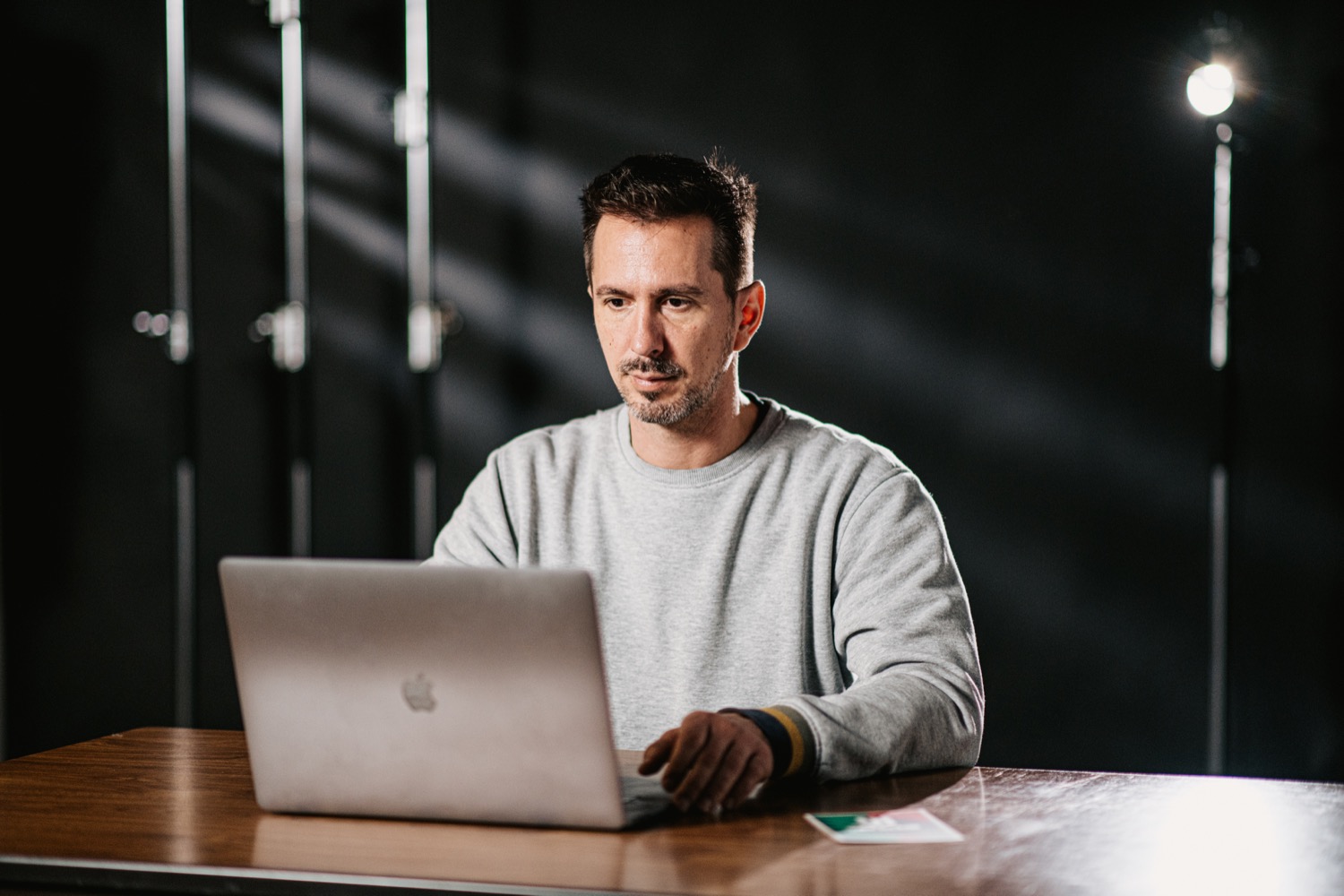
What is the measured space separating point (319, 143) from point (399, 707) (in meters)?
2.89

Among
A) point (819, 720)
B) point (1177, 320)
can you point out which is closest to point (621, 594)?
point (819, 720)

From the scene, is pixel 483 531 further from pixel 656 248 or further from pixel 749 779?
pixel 749 779

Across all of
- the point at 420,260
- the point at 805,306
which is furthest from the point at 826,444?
the point at 420,260

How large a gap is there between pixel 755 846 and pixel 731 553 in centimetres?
73

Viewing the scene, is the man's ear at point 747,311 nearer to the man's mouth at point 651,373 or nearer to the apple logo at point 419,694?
the man's mouth at point 651,373

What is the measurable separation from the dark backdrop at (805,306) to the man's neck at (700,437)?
62.9 inches

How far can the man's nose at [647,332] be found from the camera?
5.84 ft

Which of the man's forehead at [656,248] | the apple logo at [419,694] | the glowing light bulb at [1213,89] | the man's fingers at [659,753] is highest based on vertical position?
the glowing light bulb at [1213,89]

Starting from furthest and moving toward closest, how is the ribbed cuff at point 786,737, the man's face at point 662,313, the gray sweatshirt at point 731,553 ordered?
the man's face at point 662,313, the gray sweatshirt at point 731,553, the ribbed cuff at point 786,737

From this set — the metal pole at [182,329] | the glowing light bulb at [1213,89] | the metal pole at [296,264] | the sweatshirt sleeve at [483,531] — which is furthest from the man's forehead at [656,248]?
the metal pole at [182,329]

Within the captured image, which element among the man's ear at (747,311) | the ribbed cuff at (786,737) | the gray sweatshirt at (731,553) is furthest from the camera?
the man's ear at (747,311)

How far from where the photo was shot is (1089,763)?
3332 mm

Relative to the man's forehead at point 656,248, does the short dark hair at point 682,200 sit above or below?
above

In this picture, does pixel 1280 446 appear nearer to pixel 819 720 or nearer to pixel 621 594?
pixel 621 594
